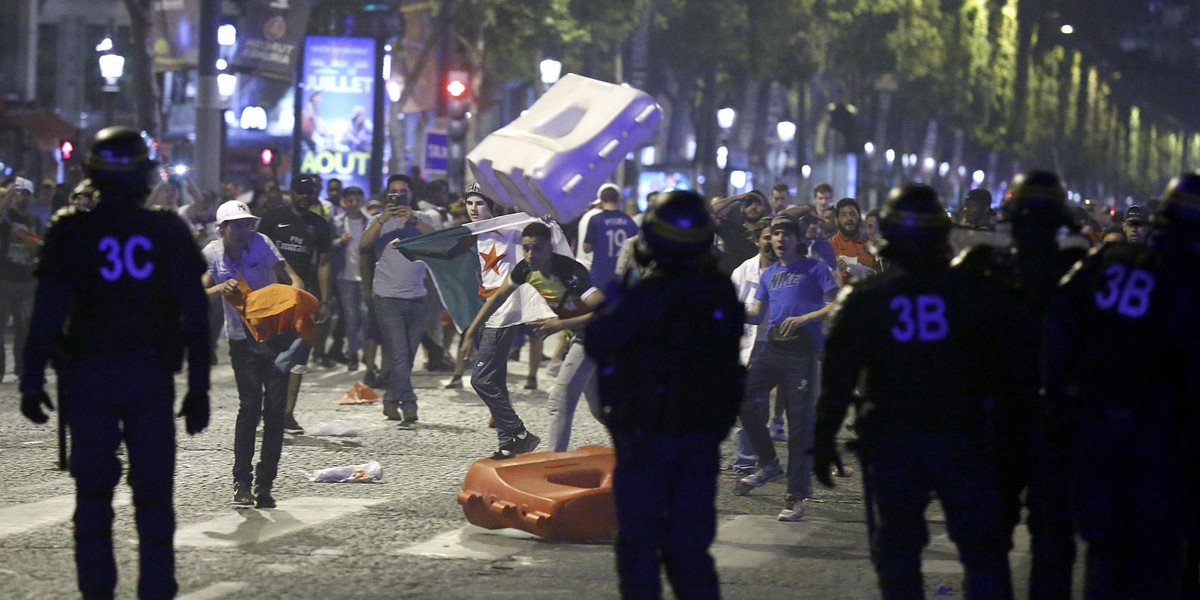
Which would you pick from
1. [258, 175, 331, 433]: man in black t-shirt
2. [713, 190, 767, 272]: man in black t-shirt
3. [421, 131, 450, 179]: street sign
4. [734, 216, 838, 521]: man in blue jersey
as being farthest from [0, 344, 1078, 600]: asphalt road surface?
[421, 131, 450, 179]: street sign

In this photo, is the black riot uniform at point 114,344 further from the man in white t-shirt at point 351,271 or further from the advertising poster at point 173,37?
the advertising poster at point 173,37

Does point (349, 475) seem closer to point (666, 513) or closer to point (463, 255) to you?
point (463, 255)

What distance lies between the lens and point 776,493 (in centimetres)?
1127

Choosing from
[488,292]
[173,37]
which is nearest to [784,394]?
[488,292]

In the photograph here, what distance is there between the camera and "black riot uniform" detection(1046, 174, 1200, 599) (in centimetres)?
609

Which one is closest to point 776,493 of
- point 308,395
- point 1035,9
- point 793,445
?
point 793,445

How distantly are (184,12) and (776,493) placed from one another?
20.9 meters

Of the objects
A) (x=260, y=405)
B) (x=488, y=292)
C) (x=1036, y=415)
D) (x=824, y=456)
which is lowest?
(x=260, y=405)

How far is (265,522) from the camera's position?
383 inches

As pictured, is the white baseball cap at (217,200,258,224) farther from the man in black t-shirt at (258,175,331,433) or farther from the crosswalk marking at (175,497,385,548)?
the man in black t-shirt at (258,175,331,433)

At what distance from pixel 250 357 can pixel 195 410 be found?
12.2ft

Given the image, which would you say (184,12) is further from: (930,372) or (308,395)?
(930,372)

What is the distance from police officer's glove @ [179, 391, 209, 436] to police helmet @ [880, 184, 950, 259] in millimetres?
2473

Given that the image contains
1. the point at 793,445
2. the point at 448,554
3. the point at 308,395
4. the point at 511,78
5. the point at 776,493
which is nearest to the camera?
the point at 448,554
